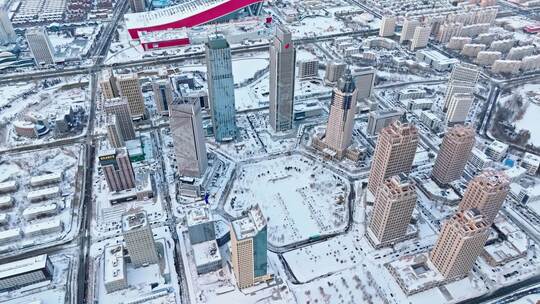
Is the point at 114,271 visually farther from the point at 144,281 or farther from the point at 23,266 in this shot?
the point at 23,266

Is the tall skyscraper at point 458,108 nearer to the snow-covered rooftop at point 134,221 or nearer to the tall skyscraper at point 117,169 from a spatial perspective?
the snow-covered rooftop at point 134,221

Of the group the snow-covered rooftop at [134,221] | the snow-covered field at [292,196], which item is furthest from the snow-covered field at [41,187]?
the snow-covered field at [292,196]

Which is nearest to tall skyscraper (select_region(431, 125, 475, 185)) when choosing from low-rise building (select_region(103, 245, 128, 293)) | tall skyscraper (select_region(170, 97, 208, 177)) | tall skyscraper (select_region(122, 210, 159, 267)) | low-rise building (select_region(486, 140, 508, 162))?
low-rise building (select_region(486, 140, 508, 162))

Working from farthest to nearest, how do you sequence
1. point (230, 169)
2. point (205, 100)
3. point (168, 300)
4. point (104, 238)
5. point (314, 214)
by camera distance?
point (205, 100) → point (230, 169) → point (314, 214) → point (104, 238) → point (168, 300)

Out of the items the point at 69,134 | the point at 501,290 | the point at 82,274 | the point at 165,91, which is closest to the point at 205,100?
the point at 165,91

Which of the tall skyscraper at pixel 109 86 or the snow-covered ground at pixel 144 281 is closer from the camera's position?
the snow-covered ground at pixel 144 281

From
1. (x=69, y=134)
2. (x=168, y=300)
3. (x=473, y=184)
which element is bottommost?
(x=168, y=300)

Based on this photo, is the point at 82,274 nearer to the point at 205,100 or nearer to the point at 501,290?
the point at 205,100
